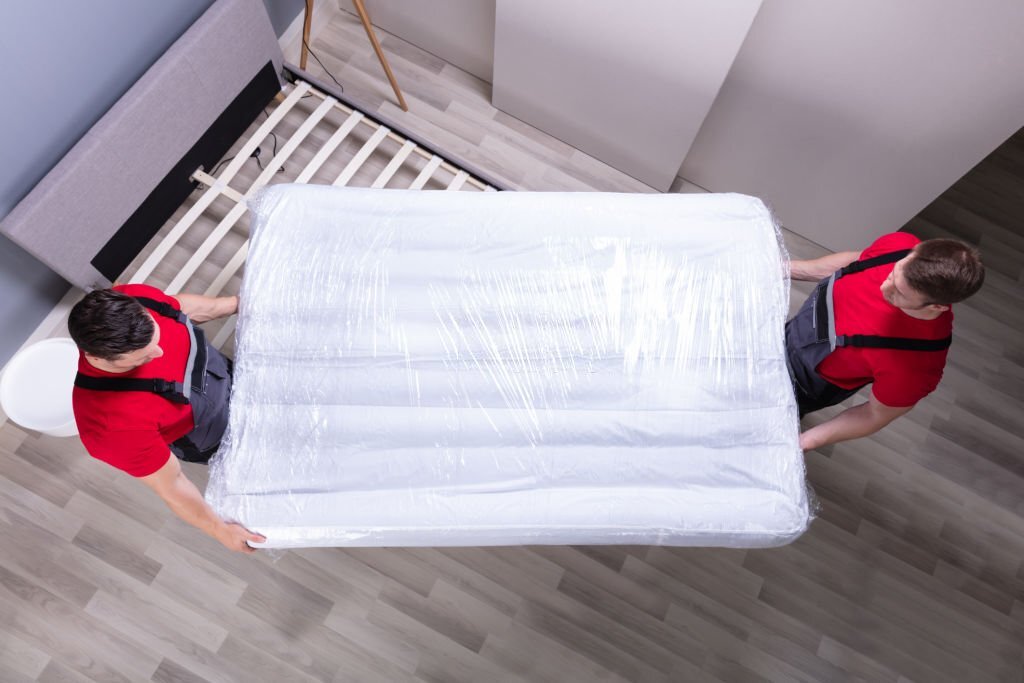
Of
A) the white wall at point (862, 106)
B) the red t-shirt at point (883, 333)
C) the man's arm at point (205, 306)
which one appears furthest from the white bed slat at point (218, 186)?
the red t-shirt at point (883, 333)

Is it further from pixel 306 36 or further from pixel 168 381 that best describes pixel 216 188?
pixel 168 381

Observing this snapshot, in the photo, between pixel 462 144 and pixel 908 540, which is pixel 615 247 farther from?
pixel 908 540

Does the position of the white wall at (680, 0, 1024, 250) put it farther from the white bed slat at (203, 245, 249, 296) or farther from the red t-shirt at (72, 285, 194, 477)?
the red t-shirt at (72, 285, 194, 477)

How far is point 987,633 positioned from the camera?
7.20 ft

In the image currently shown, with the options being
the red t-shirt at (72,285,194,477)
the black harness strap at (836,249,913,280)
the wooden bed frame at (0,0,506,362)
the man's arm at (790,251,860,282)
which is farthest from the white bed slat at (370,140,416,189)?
the black harness strap at (836,249,913,280)

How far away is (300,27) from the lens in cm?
271

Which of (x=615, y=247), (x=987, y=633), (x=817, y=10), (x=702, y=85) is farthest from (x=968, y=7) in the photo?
(x=987, y=633)

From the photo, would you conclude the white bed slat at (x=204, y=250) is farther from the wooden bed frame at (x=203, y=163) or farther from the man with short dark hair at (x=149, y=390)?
the man with short dark hair at (x=149, y=390)

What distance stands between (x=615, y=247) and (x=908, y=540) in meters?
1.48

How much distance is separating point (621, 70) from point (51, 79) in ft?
5.48

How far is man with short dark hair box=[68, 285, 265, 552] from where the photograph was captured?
1292 mm

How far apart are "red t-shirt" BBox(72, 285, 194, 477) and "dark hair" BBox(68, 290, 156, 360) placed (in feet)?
0.40

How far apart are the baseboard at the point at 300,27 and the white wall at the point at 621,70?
2.59ft

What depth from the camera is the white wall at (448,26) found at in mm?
2508
